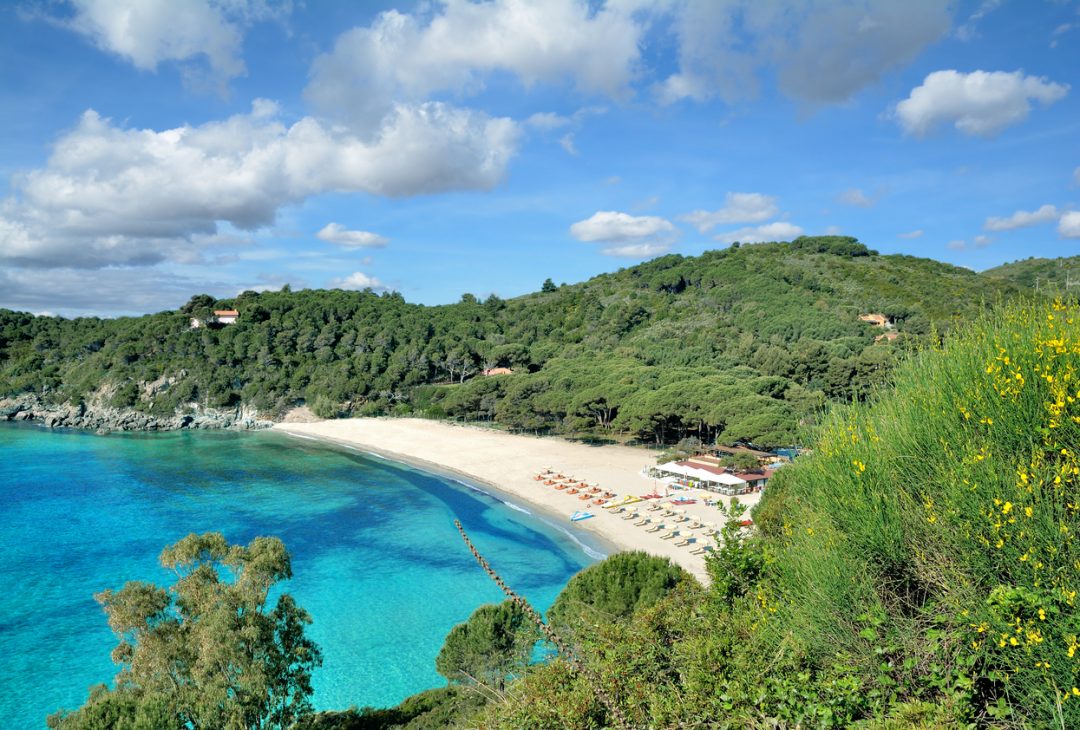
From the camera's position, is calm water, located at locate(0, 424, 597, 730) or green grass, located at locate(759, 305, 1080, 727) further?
calm water, located at locate(0, 424, 597, 730)

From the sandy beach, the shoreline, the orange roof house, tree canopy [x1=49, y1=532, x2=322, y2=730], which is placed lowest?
the shoreline

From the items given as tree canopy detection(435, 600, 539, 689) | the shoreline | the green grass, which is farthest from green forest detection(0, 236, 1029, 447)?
the green grass

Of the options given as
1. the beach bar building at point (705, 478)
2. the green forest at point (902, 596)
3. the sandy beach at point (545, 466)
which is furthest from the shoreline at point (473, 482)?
the green forest at point (902, 596)

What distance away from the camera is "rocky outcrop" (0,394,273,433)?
60.8 m

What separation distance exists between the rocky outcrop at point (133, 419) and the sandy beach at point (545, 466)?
5.50 metres

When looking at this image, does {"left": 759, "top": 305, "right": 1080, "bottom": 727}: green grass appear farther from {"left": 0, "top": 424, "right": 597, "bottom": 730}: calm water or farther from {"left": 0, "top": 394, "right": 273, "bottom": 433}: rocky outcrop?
{"left": 0, "top": 394, "right": 273, "bottom": 433}: rocky outcrop

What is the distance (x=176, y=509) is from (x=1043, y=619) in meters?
37.1

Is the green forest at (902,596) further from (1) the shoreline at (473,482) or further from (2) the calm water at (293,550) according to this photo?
(1) the shoreline at (473,482)

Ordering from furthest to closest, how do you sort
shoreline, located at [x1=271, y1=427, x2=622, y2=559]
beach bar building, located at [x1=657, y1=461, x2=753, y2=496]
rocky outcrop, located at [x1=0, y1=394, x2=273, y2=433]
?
1. rocky outcrop, located at [x1=0, y1=394, x2=273, y2=433]
2. beach bar building, located at [x1=657, y1=461, x2=753, y2=496]
3. shoreline, located at [x1=271, y1=427, x2=622, y2=559]

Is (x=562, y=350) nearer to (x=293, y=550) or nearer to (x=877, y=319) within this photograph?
(x=877, y=319)

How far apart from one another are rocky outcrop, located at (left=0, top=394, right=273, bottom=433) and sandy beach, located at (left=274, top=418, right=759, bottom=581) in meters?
5.50

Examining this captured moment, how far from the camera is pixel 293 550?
26219 mm

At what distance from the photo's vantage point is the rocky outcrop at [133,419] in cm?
6084

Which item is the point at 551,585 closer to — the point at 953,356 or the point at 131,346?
the point at 953,356
